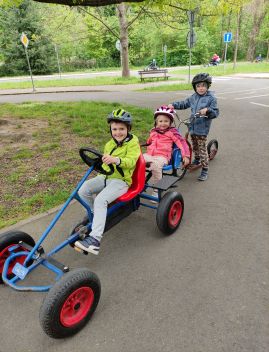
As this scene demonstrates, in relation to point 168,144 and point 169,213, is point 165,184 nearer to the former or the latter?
point 169,213

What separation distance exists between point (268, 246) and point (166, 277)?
1.18 metres

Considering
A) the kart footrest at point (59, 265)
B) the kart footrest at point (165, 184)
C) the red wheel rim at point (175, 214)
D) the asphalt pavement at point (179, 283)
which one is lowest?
the asphalt pavement at point (179, 283)

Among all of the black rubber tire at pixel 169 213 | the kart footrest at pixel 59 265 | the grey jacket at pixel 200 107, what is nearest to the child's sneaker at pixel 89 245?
the kart footrest at pixel 59 265

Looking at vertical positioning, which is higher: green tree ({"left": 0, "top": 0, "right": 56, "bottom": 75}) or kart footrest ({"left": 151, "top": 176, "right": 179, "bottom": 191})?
green tree ({"left": 0, "top": 0, "right": 56, "bottom": 75})

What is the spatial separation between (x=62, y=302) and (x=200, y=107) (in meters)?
3.58

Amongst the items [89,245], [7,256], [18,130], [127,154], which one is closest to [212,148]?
[127,154]

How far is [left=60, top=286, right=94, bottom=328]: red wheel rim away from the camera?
2.29 m

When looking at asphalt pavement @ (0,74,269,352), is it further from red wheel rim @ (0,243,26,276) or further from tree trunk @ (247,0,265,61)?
tree trunk @ (247,0,265,61)

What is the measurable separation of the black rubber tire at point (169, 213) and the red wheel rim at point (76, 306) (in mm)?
1205

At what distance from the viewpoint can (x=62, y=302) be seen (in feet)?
7.12

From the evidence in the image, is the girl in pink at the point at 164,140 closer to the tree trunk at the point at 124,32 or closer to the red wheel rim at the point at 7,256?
the red wheel rim at the point at 7,256

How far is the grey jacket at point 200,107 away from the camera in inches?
185

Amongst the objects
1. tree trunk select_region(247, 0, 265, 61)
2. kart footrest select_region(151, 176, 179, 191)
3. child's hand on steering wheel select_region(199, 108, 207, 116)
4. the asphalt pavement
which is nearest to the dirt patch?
the asphalt pavement

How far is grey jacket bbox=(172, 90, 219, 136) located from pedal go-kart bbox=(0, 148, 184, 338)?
1580 mm
